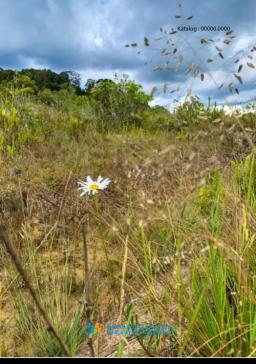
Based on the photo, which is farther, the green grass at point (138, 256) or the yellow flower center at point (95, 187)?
the yellow flower center at point (95, 187)

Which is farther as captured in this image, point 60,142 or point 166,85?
point 60,142

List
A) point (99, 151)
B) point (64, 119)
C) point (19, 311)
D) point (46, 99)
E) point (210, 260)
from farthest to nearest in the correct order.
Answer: point (46, 99) → point (64, 119) → point (99, 151) → point (19, 311) → point (210, 260)

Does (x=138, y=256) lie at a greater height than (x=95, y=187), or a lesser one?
lesser

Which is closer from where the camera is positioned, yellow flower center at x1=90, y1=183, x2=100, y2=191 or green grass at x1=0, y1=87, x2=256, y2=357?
green grass at x1=0, y1=87, x2=256, y2=357

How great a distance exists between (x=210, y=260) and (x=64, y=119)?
4119 mm

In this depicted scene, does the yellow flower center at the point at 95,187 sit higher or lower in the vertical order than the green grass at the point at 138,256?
higher

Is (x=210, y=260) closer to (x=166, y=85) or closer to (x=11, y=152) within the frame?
(x=166, y=85)

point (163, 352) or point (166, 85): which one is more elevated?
point (166, 85)

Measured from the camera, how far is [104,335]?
5.06ft

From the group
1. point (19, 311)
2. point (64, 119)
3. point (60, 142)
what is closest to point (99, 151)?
point (60, 142)

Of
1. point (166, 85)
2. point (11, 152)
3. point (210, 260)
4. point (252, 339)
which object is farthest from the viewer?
point (11, 152)

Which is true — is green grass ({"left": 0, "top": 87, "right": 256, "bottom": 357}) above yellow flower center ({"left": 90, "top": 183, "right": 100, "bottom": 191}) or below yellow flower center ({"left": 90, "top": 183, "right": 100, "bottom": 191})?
below

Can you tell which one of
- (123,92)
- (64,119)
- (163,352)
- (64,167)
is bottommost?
(163,352)

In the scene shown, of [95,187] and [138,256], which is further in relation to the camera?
[95,187]
